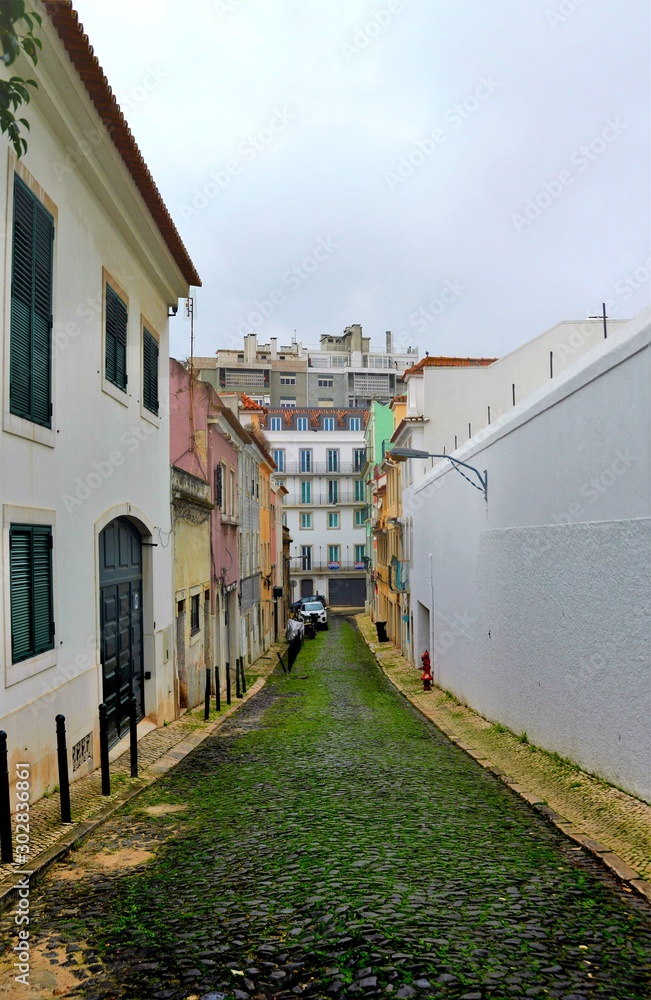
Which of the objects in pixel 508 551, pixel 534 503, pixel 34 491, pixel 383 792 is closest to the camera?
pixel 34 491

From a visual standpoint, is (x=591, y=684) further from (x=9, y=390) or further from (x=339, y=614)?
(x=339, y=614)

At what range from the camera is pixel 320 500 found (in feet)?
211

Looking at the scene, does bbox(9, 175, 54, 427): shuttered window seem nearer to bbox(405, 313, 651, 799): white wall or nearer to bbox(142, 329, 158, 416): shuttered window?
bbox(142, 329, 158, 416): shuttered window

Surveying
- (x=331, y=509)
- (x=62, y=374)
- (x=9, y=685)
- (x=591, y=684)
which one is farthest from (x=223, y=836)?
(x=331, y=509)

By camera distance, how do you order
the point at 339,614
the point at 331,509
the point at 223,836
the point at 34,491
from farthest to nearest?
the point at 331,509 → the point at 339,614 → the point at 34,491 → the point at 223,836

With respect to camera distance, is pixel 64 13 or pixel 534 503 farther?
pixel 534 503

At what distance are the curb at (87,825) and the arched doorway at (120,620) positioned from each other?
87 cm

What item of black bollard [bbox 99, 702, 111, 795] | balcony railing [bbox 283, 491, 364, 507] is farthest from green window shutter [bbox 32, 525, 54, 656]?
balcony railing [bbox 283, 491, 364, 507]

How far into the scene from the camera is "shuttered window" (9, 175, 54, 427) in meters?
7.40

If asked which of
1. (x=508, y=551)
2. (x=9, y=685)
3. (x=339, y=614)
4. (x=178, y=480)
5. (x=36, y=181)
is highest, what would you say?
(x=36, y=181)

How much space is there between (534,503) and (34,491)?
6327 millimetres

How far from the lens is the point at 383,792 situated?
8555 mm

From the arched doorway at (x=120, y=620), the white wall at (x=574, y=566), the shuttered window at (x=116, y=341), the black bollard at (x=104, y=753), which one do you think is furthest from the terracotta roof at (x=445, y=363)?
the black bollard at (x=104, y=753)

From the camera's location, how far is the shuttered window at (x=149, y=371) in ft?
42.8
